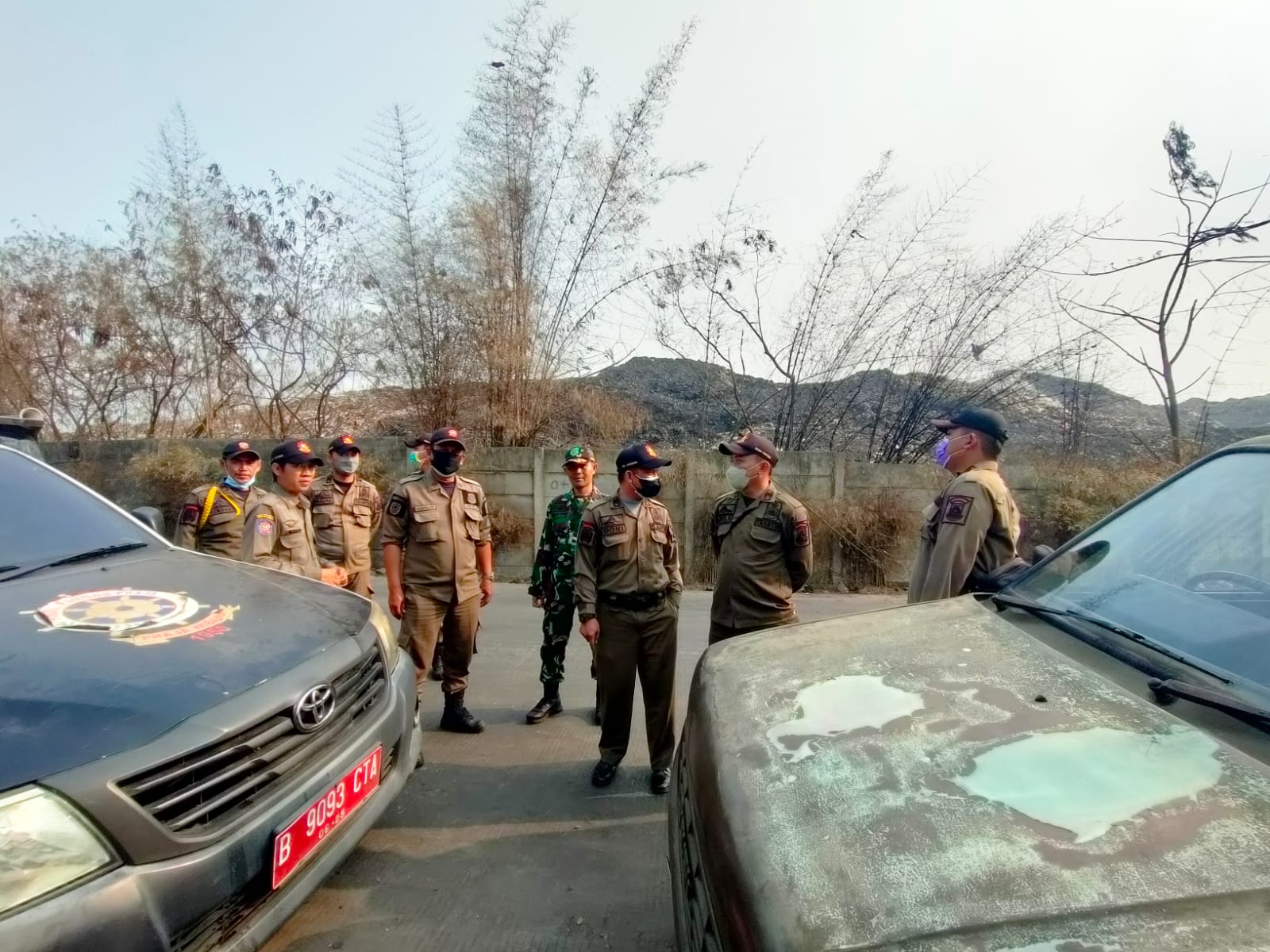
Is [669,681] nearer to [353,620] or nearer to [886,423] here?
[353,620]

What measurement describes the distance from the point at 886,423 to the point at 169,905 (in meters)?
9.97

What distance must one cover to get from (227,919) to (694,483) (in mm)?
7566

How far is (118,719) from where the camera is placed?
168cm

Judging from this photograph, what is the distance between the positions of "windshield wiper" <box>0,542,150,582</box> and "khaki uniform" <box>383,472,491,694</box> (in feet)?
4.54

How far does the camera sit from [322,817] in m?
2.10

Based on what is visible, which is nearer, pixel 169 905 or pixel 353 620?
pixel 169 905

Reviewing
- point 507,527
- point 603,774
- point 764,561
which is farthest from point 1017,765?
A: point 507,527

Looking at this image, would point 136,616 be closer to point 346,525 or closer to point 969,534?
point 969,534

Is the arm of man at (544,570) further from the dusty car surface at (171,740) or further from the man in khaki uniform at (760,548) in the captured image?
the dusty car surface at (171,740)

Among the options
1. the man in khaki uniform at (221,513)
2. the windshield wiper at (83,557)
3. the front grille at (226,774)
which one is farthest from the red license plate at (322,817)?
the man in khaki uniform at (221,513)

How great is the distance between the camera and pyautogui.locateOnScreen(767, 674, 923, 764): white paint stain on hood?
1.56 m

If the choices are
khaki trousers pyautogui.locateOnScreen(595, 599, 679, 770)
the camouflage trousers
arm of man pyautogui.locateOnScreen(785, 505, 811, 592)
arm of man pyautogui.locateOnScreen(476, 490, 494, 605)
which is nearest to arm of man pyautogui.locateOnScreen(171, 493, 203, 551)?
arm of man pyautogui.locateOnScreen(476, 490, 494, 605)

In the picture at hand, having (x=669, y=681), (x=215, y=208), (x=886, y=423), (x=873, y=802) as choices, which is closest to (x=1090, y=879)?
(x=873, y=802)

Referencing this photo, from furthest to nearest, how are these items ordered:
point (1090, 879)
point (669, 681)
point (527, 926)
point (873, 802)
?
point (669, 681)
point (527, 926)
point (873, 802)
point (1090, 879)
